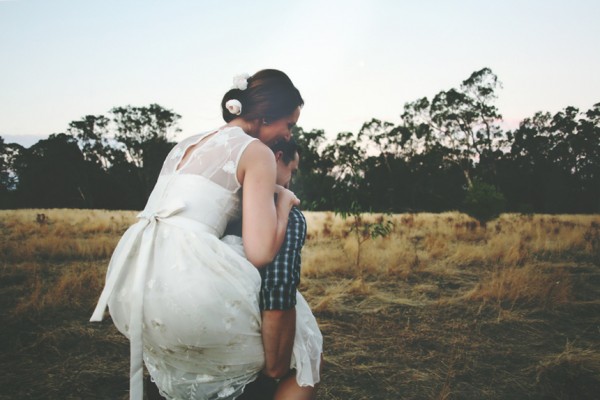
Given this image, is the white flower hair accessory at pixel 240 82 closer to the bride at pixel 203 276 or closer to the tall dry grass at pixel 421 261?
the bride at pixel 203 276

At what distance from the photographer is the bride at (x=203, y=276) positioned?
119 cm

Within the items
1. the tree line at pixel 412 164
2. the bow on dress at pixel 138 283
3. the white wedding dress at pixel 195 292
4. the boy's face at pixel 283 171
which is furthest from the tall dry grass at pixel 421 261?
the tree line at pixel 412 164

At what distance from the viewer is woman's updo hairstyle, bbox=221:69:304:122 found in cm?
153

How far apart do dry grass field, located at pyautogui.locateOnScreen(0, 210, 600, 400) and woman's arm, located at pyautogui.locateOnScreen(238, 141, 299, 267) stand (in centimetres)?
198

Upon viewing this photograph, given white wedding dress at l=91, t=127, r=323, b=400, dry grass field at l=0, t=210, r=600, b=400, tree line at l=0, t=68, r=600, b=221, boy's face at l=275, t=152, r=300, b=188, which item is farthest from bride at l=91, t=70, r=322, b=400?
tree line at l=0, t=68, r=600, b=221

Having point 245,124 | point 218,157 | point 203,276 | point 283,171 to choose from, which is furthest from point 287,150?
point 203,276

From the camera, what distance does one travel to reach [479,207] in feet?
39.9

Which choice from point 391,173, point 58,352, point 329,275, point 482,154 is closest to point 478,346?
point 329,275

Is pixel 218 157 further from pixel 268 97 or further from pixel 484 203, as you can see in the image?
pixel 484 203

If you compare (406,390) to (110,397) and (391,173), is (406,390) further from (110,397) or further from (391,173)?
(391,173)

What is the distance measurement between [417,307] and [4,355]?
14.6 feet

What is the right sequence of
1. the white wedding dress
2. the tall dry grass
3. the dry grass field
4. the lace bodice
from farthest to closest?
1. the tall dry grass
2. the dry grass field
3. the lace bodice
4. the white wedding dress

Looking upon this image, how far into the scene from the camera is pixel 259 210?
3.96ft

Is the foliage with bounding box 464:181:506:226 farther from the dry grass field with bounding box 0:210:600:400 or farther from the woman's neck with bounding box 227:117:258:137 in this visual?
the woman's neck with bounding box 227:117:258:137
